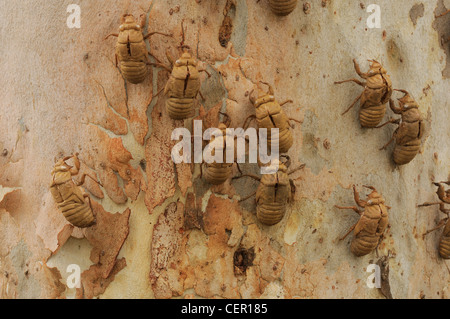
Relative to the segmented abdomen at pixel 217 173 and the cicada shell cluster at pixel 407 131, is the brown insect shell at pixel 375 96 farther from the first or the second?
the segmented abdomen at pixel 217 173

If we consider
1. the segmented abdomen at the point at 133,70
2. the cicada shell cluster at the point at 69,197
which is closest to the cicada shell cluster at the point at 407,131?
the segmented abdomen at the point at 133,70

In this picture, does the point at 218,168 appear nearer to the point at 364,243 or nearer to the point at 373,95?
the point at 364,243

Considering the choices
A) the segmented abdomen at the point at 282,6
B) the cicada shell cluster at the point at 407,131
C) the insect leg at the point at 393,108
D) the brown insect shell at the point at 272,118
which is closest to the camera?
the brown insect shell at the point at 272,118

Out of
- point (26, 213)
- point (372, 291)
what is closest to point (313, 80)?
point (372, 291)

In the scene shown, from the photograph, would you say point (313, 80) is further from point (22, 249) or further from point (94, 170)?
point (22, 249)

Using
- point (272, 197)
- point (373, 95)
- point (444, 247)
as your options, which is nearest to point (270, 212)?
point (272, 197)

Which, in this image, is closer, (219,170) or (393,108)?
(219,170)

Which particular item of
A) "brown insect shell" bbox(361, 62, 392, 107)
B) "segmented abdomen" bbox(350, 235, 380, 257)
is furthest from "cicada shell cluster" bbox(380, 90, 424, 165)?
"segmented abdomen" bbox(350, 235, 380, 257)

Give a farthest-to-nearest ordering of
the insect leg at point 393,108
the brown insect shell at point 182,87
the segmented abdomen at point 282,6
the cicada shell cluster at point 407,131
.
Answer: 1. the insect leg at point 393,108
2. the cicada shell cluster at point 407,131
3. the segmented abdomen at point 282,6
4. the brown insect shell at point 182,87
